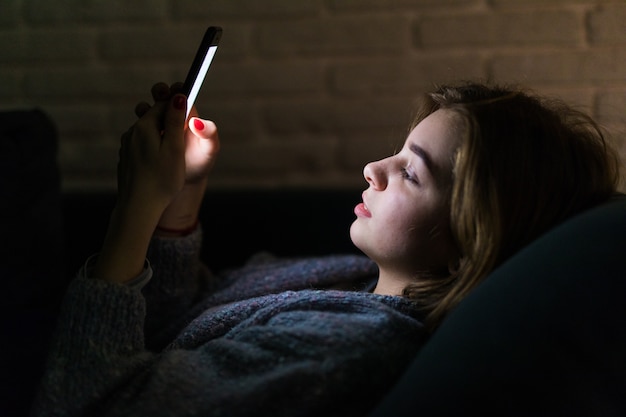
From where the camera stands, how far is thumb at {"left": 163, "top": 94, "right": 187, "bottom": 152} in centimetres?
83

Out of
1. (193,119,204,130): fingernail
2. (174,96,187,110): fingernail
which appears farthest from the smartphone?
(193,119,204,130): fingernail

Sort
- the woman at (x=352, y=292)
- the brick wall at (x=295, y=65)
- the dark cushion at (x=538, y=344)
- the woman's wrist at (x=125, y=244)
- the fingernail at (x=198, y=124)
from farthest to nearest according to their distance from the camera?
the brick wall at (x=295, y=65) < the fingernail at (x=198, y=124) < the woman's wrist at (x=125, y=244) < the woman at (x=352, y=292) < the dark cushion at (x=538, y=344)

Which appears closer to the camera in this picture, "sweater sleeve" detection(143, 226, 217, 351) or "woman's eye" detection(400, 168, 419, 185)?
"woman's eye" detection(400, 168, 419, 185)

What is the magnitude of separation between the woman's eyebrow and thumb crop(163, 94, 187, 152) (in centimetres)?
29

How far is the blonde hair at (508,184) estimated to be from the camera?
75 cm

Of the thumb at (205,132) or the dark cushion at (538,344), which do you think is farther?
the thumb at (205,132)

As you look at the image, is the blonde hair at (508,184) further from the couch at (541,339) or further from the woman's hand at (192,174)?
the woman's hand at (192,174)

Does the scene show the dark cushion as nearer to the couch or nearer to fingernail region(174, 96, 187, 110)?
the couch

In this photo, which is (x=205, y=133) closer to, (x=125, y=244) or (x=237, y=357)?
(x=125, y=244)

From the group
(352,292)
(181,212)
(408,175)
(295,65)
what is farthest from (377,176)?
(295,65)

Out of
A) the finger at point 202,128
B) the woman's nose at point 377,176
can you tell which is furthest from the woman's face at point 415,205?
the finger at point 202,128

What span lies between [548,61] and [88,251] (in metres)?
0.98

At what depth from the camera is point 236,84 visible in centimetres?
141

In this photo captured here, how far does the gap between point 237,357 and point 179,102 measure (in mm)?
324
